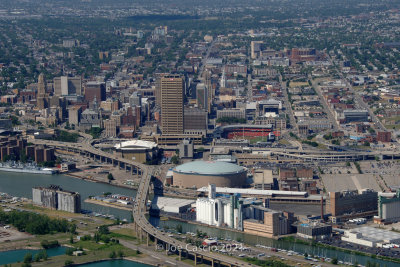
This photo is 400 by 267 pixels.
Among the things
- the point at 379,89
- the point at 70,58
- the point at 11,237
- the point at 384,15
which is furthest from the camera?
the point at 384,15

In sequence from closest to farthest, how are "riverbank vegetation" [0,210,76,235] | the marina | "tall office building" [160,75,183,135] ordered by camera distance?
1. "riverbank vegetation" [0,210,76,235]
2. the marina
3. "tall office building" [160,75,183,135]

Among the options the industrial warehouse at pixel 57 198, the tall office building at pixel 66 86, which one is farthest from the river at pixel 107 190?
the tall office building at pixel 66 86

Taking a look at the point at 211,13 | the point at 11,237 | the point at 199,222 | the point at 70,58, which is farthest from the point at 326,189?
the point at 211,13

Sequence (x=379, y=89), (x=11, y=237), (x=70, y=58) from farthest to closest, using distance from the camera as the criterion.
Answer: (x=70, y=58) < (x=379, y=89) < (x=11, y=237)

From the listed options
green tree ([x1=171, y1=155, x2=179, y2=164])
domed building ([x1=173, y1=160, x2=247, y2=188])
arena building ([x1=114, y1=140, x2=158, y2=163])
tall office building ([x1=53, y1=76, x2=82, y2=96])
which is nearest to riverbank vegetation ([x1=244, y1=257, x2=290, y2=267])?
domed building ([x1=173, y1=160, x2=247, y2=188])

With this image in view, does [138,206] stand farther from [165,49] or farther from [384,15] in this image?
[384,15]

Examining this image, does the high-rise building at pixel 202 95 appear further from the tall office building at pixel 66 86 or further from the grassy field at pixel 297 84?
the grassy field at pixel 297 84

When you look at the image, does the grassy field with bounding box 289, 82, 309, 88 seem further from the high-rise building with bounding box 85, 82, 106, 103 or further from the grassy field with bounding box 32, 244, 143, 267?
the grassy field with bounding box 32, 244, 143, 267
